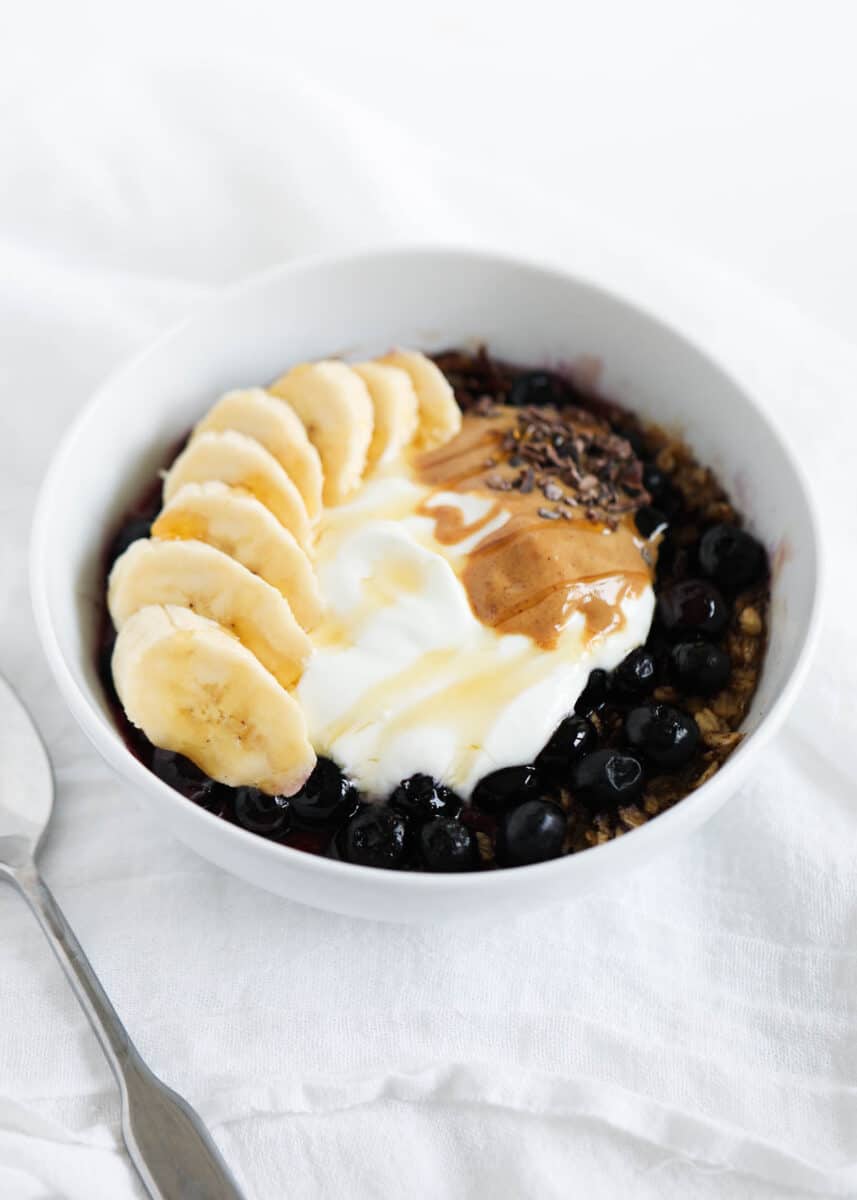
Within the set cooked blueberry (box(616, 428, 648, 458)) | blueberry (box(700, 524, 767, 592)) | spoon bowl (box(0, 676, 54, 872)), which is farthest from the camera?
cooked blueberry (box(616, 428, 648, 458))

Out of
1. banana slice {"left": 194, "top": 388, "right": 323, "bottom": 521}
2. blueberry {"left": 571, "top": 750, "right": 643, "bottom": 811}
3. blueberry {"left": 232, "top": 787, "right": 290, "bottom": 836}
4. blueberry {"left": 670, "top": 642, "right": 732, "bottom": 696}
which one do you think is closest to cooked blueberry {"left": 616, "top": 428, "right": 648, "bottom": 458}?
blueberry {"left": 670, "top": 642, "right": 732, "bottom": 696}

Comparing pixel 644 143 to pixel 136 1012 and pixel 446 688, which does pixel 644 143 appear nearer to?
pixel 446 688

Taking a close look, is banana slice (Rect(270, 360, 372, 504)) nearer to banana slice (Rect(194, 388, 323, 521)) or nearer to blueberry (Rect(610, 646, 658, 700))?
banana slice (Rect(194, 388, 323, 521))

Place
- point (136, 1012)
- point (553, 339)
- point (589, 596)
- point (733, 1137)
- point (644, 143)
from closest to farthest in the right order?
point (733, 1137) → point (136, 1012) → point (589, 596) → point (553, 339) → point (644, 143)

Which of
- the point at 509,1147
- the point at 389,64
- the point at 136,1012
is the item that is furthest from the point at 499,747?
the point at 389,64

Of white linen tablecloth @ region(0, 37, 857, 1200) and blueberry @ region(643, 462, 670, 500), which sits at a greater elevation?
blueberry @ region(643, 462, 670, 500)

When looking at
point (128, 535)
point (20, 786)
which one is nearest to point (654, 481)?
point (128, 535)
